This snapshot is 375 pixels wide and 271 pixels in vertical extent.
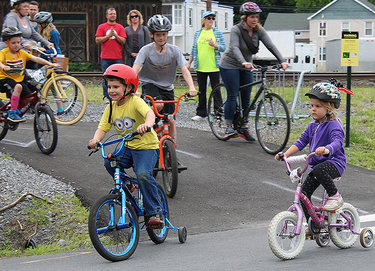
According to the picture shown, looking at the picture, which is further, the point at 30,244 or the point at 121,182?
the point at 30,244

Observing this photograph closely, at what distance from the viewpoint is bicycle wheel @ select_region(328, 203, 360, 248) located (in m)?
6.09

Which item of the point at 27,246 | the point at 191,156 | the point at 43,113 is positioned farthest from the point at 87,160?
the point at 27,246

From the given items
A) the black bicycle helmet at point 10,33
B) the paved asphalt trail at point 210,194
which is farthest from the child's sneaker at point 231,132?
the black bicycle helmet at point 10,33

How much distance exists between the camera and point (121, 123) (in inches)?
251

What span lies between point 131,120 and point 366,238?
233cm

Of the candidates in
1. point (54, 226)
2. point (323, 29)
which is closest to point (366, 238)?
point (54, 226)

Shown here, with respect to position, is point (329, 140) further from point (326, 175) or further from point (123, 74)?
point (123, 74)

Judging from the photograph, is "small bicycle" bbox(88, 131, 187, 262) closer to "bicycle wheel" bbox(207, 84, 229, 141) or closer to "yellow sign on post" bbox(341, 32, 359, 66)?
"bicycle wheel" bbox(207, 84, 229, 141)

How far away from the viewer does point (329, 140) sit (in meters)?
5.98

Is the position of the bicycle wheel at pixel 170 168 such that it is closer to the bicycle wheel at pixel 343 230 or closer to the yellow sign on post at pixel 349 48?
the bicycle wheel at pixel 343 230

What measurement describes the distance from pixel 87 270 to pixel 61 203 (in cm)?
250

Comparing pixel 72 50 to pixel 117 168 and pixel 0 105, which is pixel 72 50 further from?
pixel 117 168

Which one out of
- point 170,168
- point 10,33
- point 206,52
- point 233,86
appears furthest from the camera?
point 206,52

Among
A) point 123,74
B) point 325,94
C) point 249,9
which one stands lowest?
point 325,94
